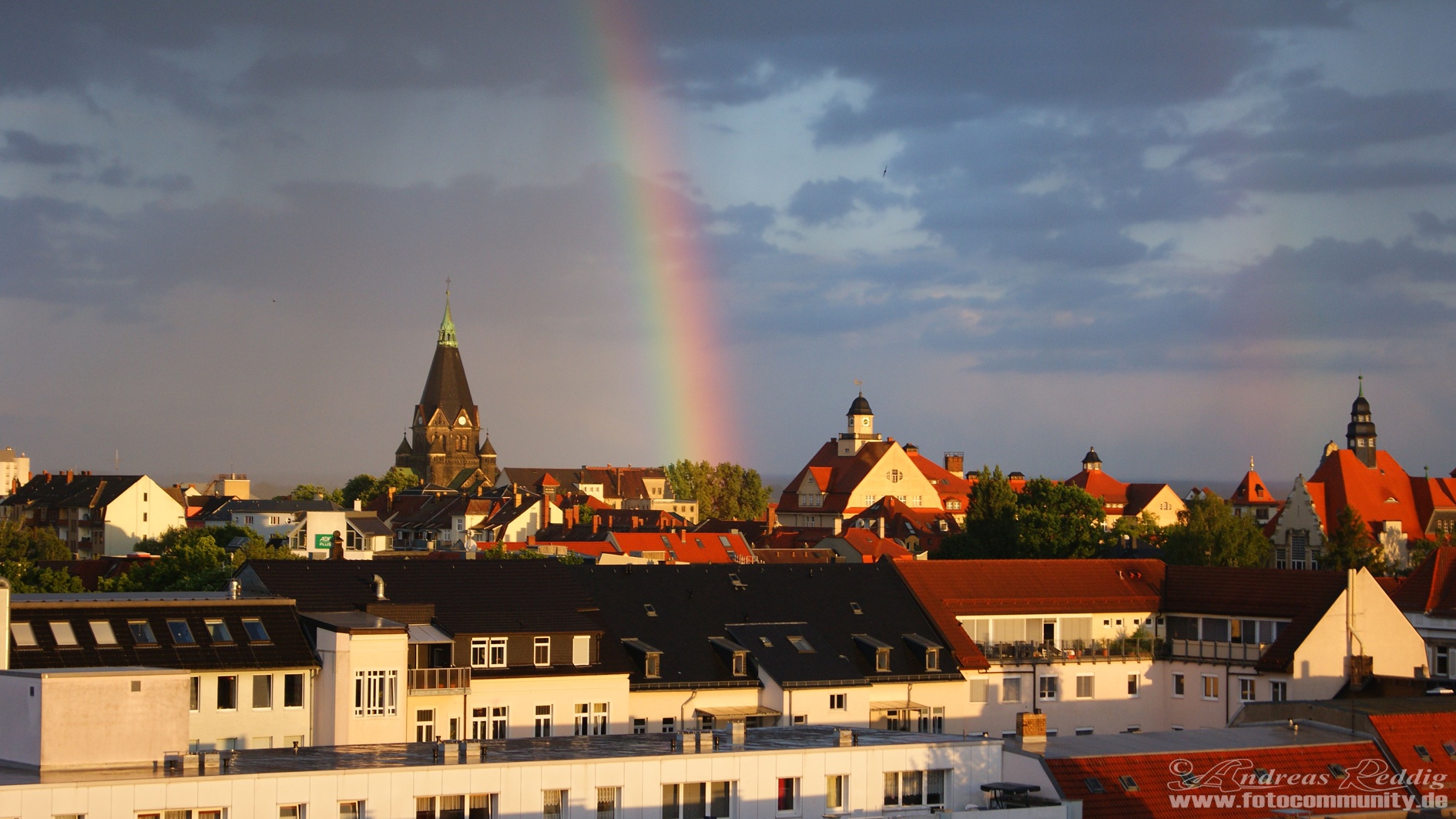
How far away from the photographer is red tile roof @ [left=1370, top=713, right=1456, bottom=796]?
121 feet

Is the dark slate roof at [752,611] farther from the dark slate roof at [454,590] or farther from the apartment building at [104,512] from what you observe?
the apartment building at [104,512]

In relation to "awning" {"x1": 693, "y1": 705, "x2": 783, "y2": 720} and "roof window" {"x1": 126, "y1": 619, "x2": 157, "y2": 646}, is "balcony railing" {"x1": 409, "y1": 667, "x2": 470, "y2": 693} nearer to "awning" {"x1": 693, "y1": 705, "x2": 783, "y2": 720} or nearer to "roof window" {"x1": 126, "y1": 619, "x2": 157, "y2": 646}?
A: "roof window" {"x1": 126, "y1": 619, "x2": 157, "y2": 646}

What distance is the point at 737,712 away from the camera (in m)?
49.4

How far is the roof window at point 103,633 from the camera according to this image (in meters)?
41.4

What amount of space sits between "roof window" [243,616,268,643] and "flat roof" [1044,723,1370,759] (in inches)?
792

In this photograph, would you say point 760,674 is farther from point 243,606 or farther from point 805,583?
point 243,606

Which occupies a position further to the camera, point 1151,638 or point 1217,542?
point 1217,542

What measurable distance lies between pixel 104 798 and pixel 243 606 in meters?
17.5

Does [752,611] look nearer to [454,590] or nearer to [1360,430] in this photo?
[454,590]

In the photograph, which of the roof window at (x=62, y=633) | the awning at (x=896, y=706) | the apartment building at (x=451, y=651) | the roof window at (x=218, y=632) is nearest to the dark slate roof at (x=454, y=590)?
the apartment building at (x=451, y=651)

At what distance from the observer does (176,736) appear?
101 ft

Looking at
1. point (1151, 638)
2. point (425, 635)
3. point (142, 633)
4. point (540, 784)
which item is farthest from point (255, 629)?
point (1151, 638)

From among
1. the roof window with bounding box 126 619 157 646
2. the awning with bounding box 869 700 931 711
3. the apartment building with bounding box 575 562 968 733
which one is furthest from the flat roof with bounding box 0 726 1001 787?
the awning with bounding box 869 700 931 711

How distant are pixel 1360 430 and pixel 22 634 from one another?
139 meters
